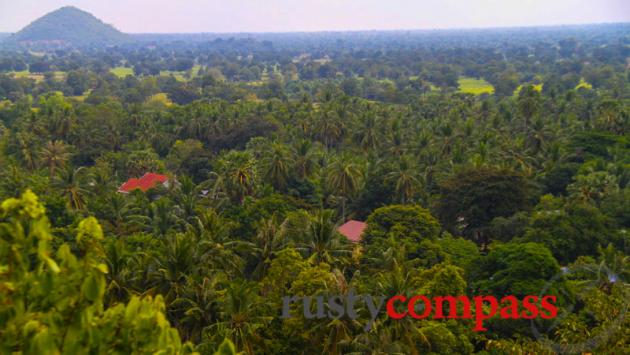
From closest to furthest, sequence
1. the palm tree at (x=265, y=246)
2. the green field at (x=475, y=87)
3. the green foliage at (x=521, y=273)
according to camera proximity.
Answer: the green foliage at (x=521, y=273) < the palm tree at (x=265, y=246) < the green field at (x=475, y=87)

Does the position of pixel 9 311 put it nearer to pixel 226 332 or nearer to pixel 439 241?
pixel 226 332

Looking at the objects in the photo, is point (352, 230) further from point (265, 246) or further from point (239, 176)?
point (265, 246)

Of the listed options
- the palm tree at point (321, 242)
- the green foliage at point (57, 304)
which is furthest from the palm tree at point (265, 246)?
the green foliage at point (57, 304)

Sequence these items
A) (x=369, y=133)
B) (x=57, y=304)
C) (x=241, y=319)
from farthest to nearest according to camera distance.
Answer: (x=369, y=133) → (x=241, y=319) → (x=57, y=304)

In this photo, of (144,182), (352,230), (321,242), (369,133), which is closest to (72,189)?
(144,182)

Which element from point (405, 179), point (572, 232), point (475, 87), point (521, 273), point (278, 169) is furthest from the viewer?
point (475, 87)

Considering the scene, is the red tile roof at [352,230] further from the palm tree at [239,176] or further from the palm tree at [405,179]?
the palm tree at [239,176]
